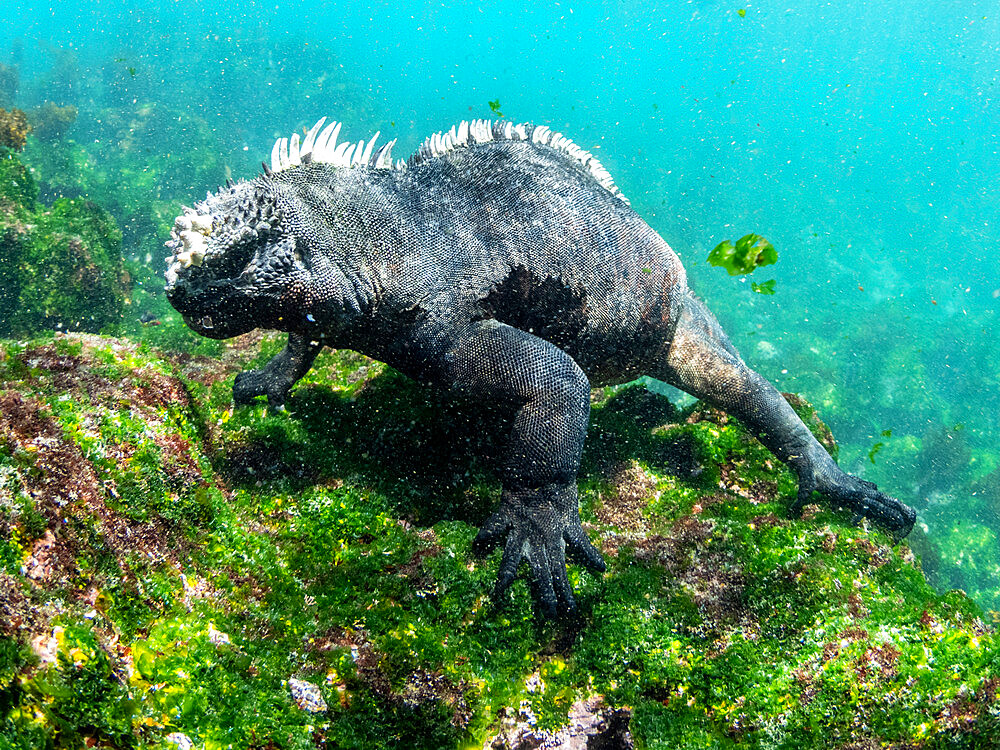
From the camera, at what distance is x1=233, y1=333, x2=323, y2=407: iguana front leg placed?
387 cm

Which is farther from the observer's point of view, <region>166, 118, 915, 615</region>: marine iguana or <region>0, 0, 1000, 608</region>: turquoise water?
<region>0, 0, 1000, 608</region>: turquoise water

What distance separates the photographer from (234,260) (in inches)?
114

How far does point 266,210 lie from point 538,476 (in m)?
2.23

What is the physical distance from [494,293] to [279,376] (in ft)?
5.94

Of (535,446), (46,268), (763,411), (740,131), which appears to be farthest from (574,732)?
(740,131)

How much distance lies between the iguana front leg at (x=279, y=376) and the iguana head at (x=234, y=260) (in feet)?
2.72

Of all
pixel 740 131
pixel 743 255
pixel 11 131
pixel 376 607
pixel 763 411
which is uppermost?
pixel 740 131

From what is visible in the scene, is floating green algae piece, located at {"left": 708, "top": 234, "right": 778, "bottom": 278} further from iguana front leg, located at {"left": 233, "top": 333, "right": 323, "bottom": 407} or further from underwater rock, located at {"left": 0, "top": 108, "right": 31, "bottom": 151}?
underwater rock, located at {"left": 0, "top": 108, "right": 31, "bottom": 151}

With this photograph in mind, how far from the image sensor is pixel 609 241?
4.03 metres

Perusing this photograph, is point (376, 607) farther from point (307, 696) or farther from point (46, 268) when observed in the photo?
point (46, 268)

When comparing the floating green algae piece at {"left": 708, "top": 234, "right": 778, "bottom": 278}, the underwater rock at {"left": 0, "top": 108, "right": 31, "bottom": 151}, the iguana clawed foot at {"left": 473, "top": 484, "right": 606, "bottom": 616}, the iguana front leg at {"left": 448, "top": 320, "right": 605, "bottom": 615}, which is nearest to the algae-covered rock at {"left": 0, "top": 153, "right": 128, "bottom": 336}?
the underwater rock at {"left": 0, "top": 108, "right": 31, "bottom": 151}


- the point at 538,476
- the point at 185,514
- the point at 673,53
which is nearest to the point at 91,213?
the point at 185,514

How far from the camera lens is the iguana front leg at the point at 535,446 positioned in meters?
3.03

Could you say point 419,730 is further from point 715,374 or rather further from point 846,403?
point 846,403
